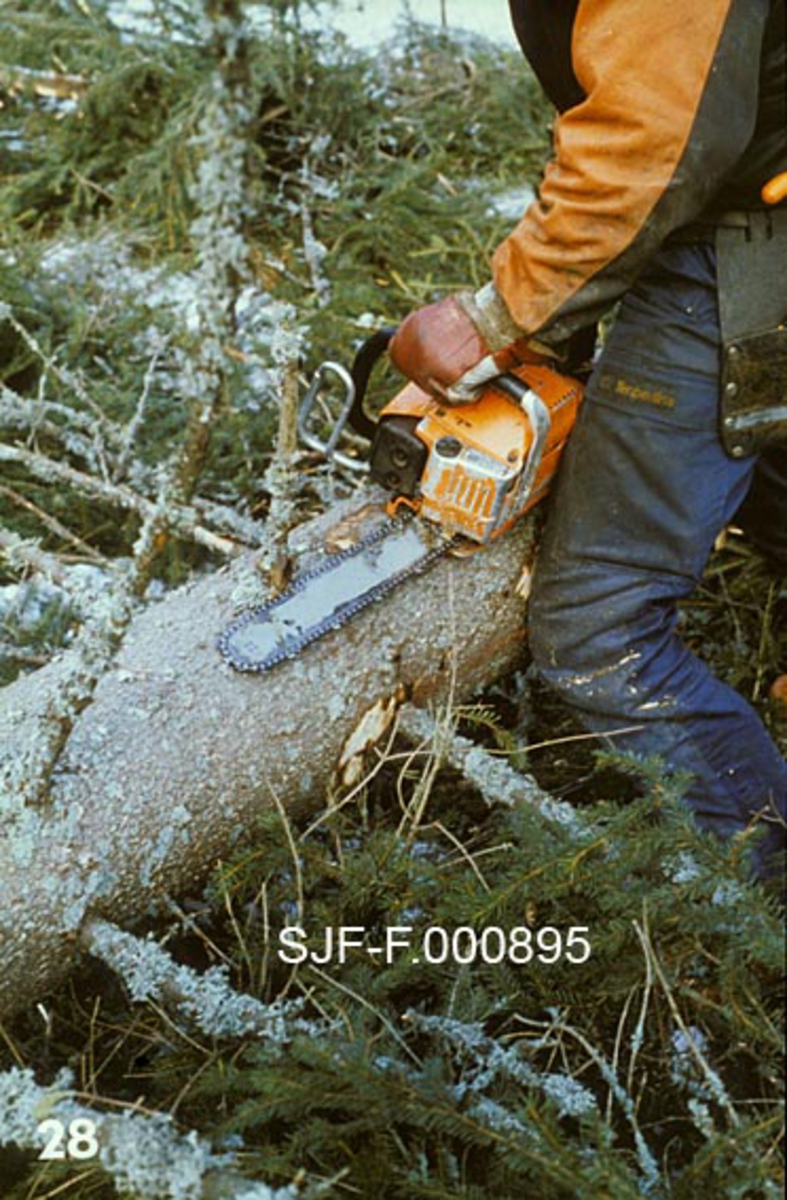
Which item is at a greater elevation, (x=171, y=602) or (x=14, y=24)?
(x=14, y=24)

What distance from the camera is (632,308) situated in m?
2.25

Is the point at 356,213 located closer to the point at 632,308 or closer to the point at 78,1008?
the point at 632,308

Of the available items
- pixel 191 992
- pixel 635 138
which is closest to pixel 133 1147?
pixel 191 992

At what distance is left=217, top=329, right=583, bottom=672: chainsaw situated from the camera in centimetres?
205

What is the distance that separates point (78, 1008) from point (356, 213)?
9.38ft

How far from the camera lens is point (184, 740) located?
192 cm

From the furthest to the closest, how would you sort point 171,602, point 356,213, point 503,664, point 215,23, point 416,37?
point 416,37 < point 356,213 < point 503,664 < point 171,602 < point 215,23

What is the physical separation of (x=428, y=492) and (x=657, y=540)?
0.49 metres

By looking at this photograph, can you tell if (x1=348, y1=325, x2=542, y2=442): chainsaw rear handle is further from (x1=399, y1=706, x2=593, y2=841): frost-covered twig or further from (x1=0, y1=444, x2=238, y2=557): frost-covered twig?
(x1=399, y1=706, x2=593, y2=841): frost-covered twig

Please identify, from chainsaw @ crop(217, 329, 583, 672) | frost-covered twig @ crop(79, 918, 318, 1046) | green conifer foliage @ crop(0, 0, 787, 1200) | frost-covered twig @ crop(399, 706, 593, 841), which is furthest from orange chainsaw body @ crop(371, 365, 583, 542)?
frost-covered twig @ crop(79, 918, 318, 1046)

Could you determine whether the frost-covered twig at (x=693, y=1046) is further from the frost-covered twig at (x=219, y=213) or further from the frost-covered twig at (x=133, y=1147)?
the frost-covered twig at (x=219, y=213)

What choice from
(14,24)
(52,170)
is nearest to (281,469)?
(52,170)

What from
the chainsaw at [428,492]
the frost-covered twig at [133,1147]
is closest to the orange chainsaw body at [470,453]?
the chainsaw at [428,492]

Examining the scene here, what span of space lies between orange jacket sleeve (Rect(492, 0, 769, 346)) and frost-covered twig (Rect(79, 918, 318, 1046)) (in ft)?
4.32
